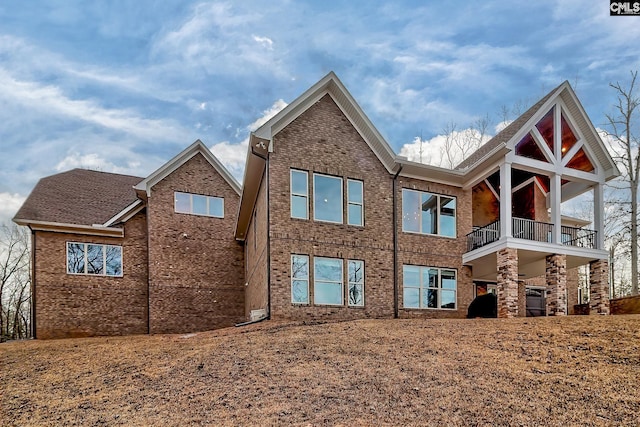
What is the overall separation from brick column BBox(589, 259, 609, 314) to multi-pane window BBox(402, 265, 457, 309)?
5.06 meters

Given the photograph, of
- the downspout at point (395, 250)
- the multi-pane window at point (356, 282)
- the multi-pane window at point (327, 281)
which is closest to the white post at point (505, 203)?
the downspout at point (395, 250)

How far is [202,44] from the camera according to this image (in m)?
18.9

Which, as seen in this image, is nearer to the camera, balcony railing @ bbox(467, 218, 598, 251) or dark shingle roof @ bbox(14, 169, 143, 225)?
balcony railing @ bbox(467, 218, 598, 251)

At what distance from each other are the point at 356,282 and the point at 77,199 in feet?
45.8

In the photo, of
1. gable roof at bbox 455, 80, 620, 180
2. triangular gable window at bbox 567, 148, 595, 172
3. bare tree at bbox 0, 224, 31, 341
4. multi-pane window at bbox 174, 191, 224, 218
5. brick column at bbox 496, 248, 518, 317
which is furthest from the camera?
bare tree at bbox 0, 224, 31, 341

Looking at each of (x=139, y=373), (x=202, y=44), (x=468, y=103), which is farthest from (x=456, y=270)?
(x=468, y=103)

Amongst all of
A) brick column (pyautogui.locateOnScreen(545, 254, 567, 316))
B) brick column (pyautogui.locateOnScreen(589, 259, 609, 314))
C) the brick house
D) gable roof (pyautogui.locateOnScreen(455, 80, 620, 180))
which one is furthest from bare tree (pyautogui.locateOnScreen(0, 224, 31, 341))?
brick column (pyautogui.locateOnScreen(589, 259, 609, 314))

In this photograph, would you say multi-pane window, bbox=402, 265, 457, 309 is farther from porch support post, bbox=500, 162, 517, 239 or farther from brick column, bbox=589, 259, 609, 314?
brick column, bbox=589, 259, 609, 314

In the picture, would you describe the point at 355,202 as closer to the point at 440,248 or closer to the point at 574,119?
the point at 440,248

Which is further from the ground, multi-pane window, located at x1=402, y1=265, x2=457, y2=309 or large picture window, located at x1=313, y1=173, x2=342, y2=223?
large picture window, located at x1=313, y1=173, x2=342, y2=223

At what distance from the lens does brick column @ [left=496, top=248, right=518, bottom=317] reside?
1548 cm

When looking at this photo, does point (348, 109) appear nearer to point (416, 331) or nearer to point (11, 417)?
point (416, 331)

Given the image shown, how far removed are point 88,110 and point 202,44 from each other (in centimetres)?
548

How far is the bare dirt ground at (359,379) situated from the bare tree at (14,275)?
78.2 ft
